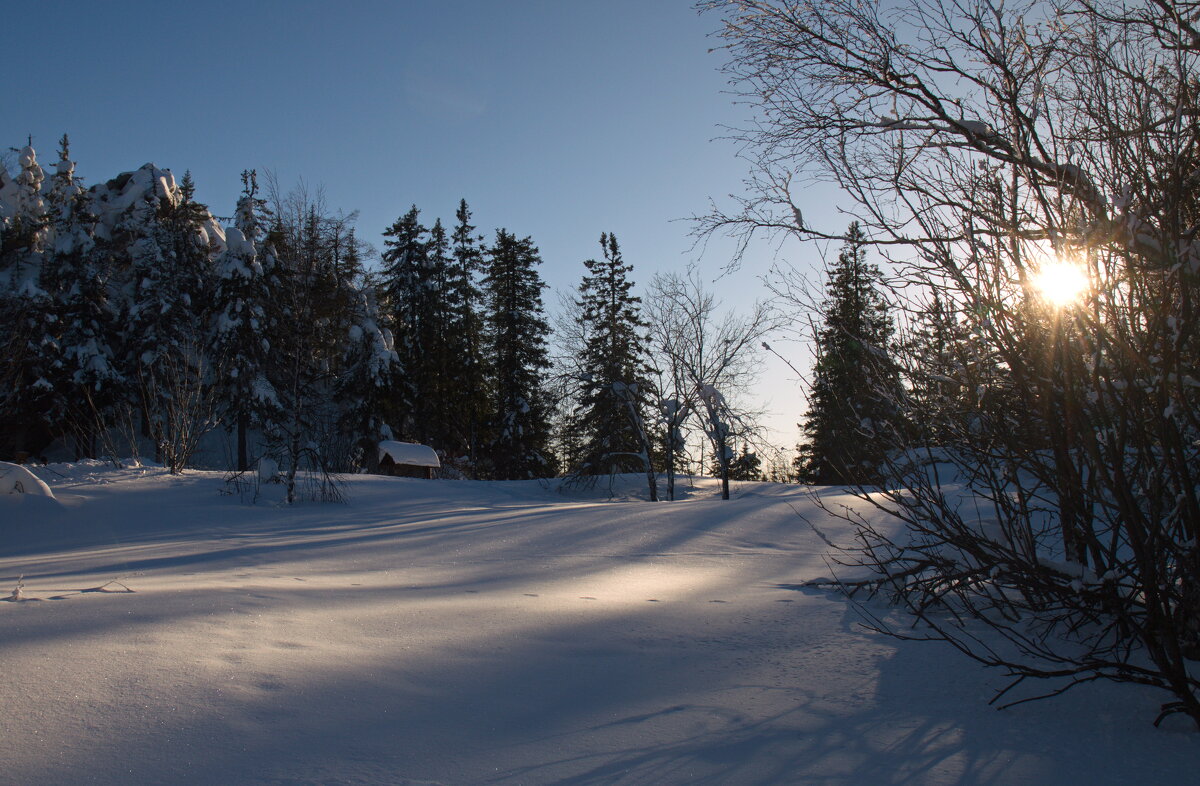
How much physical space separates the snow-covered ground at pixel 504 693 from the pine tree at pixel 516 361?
2573 cm

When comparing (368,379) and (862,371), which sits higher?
(368,379)

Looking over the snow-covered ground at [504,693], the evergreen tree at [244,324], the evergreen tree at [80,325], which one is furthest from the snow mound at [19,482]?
the evergreen tree at [80,325]

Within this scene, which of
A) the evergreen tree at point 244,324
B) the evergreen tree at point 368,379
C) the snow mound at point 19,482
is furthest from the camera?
the evergreen tree at point 368,379

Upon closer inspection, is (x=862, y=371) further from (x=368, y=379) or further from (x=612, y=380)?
(x=368, y=379)

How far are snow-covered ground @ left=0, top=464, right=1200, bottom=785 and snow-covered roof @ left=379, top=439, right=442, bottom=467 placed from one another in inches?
710

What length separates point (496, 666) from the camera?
137 inches

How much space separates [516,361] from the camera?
107ft

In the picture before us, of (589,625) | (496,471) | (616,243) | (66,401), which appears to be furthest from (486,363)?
(589,625)

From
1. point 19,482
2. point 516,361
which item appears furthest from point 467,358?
point 19,482

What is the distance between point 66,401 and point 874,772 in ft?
108

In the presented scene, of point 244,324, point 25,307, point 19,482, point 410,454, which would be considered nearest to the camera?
point 19,482

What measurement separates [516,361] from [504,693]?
29.8 metres

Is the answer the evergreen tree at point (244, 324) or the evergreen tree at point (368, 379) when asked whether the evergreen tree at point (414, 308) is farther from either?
the evergreen tree at point (244, 324)

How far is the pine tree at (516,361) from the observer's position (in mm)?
32094
